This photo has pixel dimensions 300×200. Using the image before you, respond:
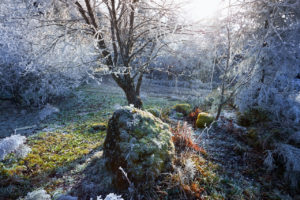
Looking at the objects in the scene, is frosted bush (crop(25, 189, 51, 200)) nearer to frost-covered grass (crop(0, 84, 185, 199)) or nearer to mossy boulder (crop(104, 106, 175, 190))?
frost-covered grass (crop(0, 84, 185, 199))

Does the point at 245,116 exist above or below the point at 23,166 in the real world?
above

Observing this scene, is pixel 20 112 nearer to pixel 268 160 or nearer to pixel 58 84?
pixel 58 84

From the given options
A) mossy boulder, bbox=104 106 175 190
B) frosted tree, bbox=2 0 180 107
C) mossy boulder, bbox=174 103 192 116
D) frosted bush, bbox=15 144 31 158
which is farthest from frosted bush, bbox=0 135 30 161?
mossy boulder, bbox=174 103 192 116

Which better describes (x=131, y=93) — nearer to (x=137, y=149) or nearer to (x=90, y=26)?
(x=90, y=26)

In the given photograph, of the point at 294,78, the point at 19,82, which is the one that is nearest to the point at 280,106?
the point at 294,78

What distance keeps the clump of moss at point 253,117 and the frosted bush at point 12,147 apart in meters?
6.16

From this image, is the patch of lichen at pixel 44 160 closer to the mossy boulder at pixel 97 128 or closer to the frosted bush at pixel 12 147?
the frosted bush at pixel 12 147

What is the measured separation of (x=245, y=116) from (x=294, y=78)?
163cm

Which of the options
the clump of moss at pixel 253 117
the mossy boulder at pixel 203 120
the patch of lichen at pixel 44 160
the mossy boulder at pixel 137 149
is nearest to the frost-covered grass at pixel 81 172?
the patch of lichen at pixel 44 160

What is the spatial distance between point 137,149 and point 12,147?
312 cm

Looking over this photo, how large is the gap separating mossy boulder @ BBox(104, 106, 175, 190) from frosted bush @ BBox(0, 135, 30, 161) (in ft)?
7.40

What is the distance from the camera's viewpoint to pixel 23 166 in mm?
3369

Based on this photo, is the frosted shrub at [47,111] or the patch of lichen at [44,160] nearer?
the patch of lichen at [44,160]

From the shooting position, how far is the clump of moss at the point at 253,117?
4.48 m
